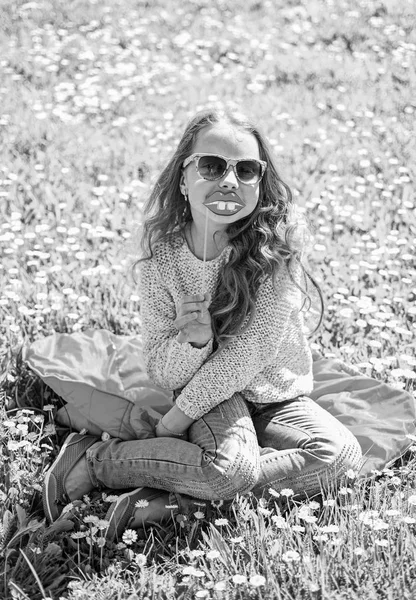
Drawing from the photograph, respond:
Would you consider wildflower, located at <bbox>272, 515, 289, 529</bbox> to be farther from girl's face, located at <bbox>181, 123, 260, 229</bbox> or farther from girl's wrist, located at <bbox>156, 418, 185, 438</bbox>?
girl's face, located at <bbox>181, 123, 260, 229</bbox>

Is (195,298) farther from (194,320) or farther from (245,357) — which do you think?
(245,357)

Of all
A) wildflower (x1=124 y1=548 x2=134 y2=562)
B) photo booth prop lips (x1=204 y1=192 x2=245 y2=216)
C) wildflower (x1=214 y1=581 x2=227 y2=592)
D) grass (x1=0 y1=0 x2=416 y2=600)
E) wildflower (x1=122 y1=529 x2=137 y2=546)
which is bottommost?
grass (x1=0 y1=0 x2=416 y2=600)

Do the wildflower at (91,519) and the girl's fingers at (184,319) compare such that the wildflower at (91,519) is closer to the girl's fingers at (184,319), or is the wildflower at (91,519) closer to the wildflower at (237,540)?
the wildflower at (237,540)

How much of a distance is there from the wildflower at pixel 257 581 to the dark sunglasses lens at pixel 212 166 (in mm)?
1091

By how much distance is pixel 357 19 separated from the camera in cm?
742

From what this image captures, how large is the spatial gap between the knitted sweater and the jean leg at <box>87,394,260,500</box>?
2.6 inches

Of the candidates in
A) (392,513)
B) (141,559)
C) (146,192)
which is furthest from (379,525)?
(146,192)

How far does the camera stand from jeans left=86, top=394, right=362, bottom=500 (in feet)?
7.61

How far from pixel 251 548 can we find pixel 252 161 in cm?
106

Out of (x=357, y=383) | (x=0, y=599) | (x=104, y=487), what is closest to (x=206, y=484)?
(x=104, y=487)

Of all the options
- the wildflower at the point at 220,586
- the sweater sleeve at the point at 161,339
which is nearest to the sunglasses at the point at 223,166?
the sweater sleeve at the point at 161,339

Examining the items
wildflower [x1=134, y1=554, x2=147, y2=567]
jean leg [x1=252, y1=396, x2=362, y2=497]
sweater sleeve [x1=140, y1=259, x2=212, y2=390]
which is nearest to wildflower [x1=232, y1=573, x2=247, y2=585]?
wildflower [x1=134, y1=554, x2=147, y2=567]

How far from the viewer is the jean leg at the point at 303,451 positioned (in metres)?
2.39

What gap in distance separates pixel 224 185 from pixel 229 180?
0.07 ft
